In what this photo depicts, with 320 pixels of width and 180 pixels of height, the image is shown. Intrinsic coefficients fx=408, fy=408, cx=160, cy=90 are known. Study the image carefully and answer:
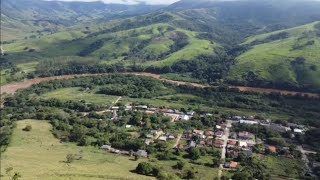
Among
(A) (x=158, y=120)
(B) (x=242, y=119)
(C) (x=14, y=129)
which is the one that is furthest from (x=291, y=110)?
(C) (x=14, y=129)

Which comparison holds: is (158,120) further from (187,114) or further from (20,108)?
(20,108)

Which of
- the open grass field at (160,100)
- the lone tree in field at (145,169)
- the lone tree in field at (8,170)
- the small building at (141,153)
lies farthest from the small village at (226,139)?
the lone tree in field at (8,170)

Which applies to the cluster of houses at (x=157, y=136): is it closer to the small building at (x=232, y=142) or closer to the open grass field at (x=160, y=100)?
the small building at (x=232, y=142)

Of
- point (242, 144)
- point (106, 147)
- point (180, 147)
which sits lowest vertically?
point (106, 147)

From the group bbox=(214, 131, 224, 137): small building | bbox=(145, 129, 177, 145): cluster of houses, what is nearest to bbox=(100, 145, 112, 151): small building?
bbox=(145, 129, 177, 145): cluster of houses

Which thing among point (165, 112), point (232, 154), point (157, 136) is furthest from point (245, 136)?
point (165, 112)

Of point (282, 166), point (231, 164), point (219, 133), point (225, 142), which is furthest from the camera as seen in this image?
point (219, 133)

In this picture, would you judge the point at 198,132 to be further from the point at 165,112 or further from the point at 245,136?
the point at 165,112
